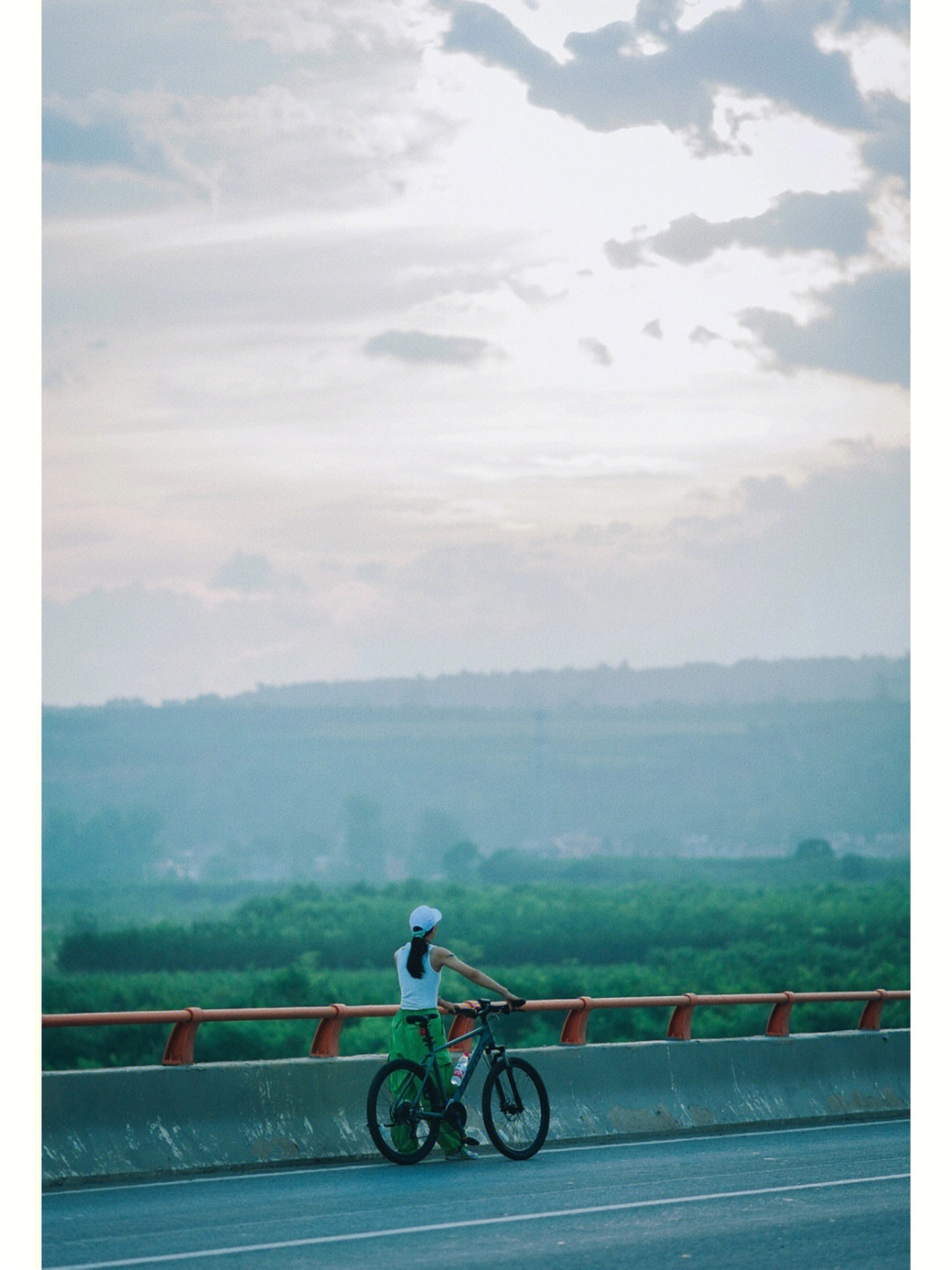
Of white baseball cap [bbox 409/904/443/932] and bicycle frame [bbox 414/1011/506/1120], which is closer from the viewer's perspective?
bicycle frame [bbox 414/1011/506/1120]

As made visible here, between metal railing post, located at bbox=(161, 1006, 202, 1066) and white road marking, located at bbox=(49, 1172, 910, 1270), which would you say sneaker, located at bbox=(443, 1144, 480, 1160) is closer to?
white road marking, located at bbox=(49, 1172, 910, 1270)

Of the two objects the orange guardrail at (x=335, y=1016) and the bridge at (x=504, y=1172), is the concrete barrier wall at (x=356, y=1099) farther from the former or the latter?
the orange guardrail at (x=335, y=1016)

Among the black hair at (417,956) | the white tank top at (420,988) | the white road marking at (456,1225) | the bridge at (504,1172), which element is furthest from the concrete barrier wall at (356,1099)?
the white road marking at (456,1225)

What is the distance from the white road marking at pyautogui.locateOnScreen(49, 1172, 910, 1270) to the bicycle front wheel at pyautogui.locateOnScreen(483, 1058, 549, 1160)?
1.80 meters

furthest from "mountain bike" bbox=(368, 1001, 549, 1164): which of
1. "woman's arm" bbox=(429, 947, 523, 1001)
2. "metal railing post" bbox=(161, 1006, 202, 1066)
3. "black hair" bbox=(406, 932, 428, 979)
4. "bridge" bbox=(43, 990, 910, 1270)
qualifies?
"metal railing post" bbox=(161, 1006, 202, 1066)

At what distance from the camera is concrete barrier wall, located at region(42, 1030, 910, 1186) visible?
12.5 m

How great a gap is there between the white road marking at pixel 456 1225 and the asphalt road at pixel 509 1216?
15 millimetres

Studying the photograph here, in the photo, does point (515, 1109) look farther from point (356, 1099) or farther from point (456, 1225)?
point (456, 1225)

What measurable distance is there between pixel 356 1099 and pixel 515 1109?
1.30 meters

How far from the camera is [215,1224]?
426 inches

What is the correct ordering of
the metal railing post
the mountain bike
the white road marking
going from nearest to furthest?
the white road marking, the mountain bike, the metal railing post
